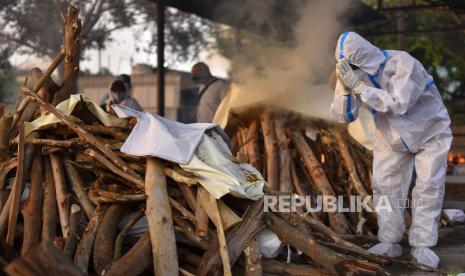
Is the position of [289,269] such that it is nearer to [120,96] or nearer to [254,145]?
[254,145]

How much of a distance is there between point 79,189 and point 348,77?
6.68ft

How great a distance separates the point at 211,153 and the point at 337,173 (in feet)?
9.56

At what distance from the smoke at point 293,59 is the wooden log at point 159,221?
2.98m

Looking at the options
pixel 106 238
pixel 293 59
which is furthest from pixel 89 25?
pixel 106 238

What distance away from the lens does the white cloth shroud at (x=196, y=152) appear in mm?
4133

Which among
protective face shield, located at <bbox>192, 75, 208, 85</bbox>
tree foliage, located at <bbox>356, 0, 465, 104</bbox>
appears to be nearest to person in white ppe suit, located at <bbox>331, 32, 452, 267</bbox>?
protective face shield, located at <bbox>192, 75, 208, 85</bbox>

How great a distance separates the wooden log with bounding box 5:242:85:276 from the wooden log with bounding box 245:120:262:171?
4.01 metres

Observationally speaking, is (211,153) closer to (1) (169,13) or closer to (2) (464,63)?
(1) (169,13)

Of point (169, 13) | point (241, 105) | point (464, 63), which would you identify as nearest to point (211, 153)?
point (241, 105)

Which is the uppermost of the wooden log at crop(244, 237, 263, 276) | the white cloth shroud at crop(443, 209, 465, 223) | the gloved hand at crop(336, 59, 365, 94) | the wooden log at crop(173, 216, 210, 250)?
the gloved hand at crop(336, 59, 365, 94)

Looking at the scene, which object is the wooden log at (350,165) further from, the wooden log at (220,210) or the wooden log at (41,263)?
the wooden log at (41,263)

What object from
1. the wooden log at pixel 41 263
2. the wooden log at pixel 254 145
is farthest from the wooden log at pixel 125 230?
the wooden log at pixel 254 145

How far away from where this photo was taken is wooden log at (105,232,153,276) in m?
3.76

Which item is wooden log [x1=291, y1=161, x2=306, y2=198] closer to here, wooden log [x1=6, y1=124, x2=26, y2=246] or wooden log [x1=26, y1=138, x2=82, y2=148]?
wooden log [x1=26, y1=138, x2=82, y2=148]
